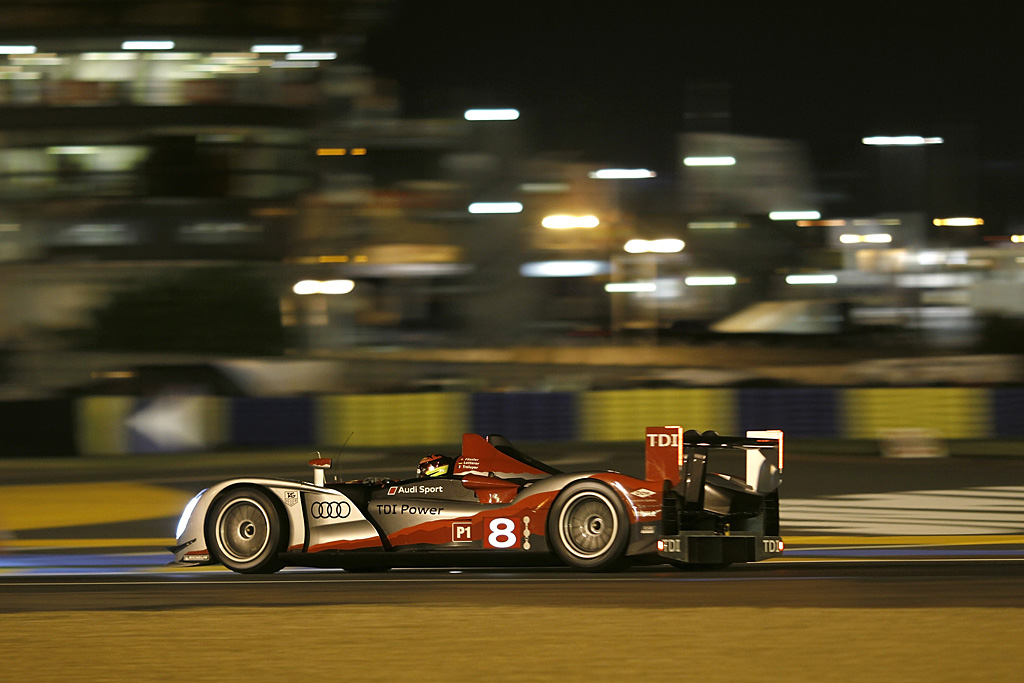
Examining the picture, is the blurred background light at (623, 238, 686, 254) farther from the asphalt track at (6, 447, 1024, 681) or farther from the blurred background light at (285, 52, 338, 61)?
the asphalt track at (6, 447, 1024, 681)

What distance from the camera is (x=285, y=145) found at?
141 ft

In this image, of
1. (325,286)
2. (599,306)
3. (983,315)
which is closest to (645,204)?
(599,306)

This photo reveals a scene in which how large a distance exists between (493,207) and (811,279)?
17.5 m

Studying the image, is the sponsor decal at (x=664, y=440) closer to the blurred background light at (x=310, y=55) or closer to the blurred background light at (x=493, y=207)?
the blurred background light at (x=310, y=55)

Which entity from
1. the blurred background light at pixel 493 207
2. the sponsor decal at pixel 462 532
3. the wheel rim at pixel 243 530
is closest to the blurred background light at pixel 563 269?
the blurred background light at pixel 493 207

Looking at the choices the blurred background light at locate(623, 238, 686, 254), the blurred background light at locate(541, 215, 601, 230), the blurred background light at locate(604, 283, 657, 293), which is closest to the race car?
the blurred background light at locate(541, 215, 601, 230)

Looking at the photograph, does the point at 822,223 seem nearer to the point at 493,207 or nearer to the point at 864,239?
the point at 864,239

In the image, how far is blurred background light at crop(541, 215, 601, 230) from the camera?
184 feet

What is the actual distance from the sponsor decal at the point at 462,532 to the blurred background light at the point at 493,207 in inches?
1851

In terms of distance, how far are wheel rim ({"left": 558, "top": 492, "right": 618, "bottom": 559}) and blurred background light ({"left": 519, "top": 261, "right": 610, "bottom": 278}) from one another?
151ft

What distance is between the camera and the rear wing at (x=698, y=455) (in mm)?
7484

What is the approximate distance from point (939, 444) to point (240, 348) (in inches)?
1058

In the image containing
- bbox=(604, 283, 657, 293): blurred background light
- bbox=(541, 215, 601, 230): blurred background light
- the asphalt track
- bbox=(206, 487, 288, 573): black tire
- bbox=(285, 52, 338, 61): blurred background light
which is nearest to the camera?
the asphalt track

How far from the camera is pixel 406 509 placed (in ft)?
25.5
